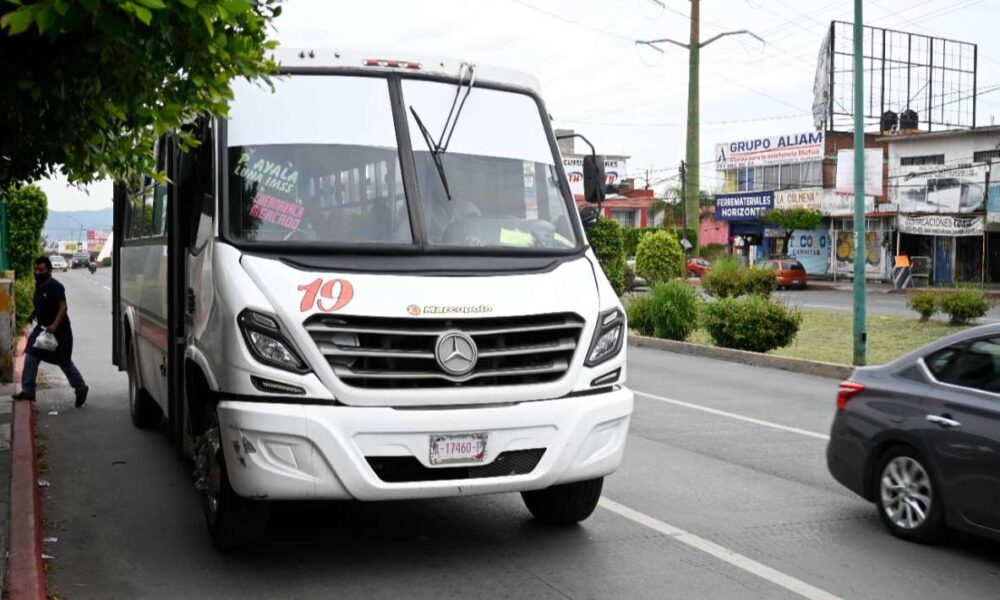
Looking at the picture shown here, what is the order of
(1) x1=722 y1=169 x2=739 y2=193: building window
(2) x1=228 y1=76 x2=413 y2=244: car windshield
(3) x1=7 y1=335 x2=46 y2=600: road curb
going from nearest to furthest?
(3) x1=7 y1=335 x2=46 y2=600: road curb → (2) x1=228 y1=76 x2=413 y2=244: car windshield → (1) x1=722 y1=169 x2=739 y2=193: building window

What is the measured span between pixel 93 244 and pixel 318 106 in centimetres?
17333

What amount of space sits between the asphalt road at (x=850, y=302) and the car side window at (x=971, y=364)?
21105 mm

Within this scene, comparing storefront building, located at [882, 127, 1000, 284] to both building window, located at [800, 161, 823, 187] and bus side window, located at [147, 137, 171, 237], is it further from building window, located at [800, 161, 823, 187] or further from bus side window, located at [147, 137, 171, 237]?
bus side window, located at [147, 137, 171, 237]

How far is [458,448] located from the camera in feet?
19.7

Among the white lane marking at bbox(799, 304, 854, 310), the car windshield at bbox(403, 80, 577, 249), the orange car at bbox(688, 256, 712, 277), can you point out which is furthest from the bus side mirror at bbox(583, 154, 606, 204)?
the orange car at bbox(688, 256, 712, 277)

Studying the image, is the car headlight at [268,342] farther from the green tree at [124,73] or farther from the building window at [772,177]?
the building window at [772,177]

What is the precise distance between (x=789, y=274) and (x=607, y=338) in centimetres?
4775

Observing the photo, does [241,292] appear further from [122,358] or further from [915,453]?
[122,358]

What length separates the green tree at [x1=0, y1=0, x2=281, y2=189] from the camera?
5.12m

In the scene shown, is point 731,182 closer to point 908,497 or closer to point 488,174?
point 908,497

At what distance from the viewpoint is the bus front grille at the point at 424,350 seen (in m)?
5.90

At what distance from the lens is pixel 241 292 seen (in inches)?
236

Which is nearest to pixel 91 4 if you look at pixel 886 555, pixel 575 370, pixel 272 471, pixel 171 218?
pixel 272 471

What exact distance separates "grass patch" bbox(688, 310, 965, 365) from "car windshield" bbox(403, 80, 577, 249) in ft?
43.0
